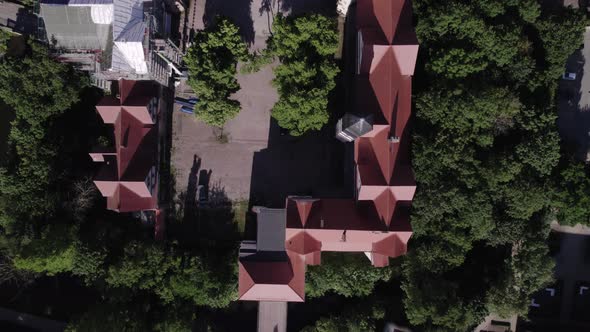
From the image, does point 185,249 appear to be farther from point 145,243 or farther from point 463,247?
point 463,247

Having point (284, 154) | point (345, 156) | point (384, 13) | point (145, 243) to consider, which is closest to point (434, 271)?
point (345, 156)

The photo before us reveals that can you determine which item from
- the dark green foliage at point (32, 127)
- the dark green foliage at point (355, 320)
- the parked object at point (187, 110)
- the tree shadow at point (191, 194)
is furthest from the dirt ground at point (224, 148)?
the dark green foliage at point (355, 320)

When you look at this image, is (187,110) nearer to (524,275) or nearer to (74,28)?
(74,28)

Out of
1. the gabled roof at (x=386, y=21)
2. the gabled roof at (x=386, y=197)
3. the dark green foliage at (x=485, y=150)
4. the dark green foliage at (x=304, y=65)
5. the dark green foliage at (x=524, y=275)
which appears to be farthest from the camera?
the dark green foliage at (x=524, y=275)

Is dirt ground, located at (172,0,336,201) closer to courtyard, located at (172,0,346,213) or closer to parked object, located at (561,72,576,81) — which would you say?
courtyard, located at (172,0,346,213)

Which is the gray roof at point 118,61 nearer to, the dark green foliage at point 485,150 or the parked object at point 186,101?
the parked object at point 186,101

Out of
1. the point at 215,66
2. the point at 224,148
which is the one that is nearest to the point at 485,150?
the point at 224,148
